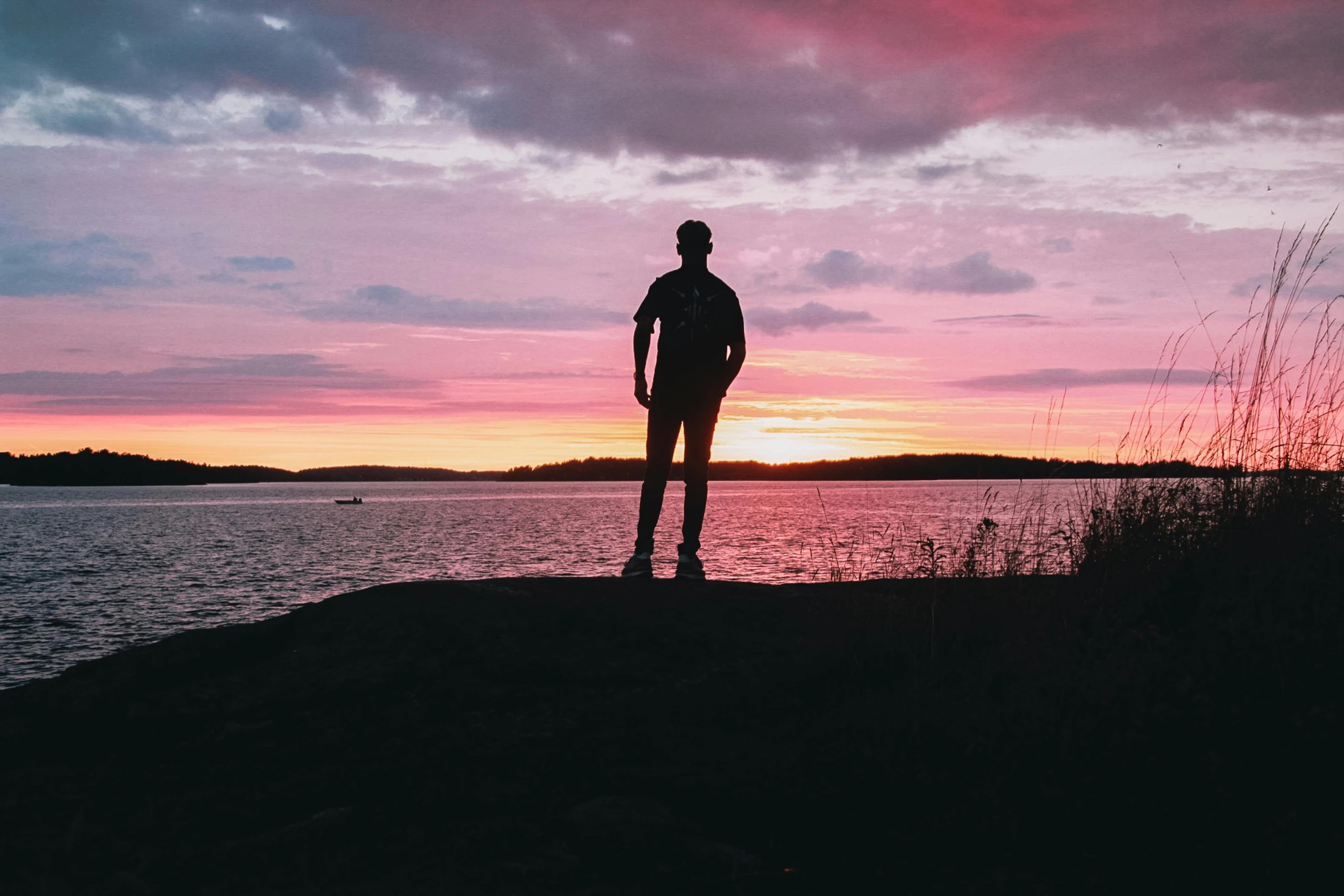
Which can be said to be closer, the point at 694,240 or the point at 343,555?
the point at 694,240

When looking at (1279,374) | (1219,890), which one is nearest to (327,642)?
(1219,890)

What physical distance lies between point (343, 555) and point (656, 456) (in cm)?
3452

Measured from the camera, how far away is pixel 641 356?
7.80m

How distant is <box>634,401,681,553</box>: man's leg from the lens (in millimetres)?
7703

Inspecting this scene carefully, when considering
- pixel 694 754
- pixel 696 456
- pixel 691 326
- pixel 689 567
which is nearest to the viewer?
pixel 694 754

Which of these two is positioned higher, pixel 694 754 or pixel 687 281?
pixel 687 281

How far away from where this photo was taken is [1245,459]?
6.89 metres

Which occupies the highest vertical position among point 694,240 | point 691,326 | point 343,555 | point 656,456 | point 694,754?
point 694,240

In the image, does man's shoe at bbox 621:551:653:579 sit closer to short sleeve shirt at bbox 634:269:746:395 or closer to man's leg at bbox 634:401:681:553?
man's leg at bbox 634:401:681:553

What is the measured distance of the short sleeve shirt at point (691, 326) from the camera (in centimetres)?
767

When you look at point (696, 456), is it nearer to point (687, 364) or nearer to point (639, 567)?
point (687, 364)

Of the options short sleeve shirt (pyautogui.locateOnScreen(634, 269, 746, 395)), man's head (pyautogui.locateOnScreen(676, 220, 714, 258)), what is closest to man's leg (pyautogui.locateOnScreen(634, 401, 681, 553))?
short sleeve shirt (pyautogui.locateOnScreen(634, 269, 746, 395))

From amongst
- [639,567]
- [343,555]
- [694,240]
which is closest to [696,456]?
[639,567]

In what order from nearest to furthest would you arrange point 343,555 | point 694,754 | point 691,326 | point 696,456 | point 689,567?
point 694,754 < point 689,567 < point 691,326 < point 696,456 < point 343,555
